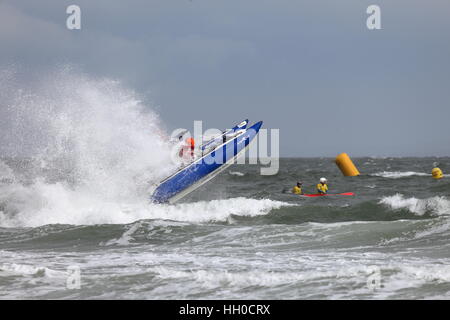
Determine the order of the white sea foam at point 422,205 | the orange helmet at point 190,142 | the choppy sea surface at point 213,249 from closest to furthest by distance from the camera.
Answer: the choppy sea surface at point 213,249 < the white sea foam at point 422,205 < the orange helmet at point 190,142

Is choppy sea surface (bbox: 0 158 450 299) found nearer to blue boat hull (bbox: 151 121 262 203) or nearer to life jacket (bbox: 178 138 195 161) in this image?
blue boat hull (bbox: 151 121 262 203)

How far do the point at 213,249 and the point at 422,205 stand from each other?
28.6ft

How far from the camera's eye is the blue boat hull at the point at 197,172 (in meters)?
16.7

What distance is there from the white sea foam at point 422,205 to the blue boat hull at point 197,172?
16.2 feet

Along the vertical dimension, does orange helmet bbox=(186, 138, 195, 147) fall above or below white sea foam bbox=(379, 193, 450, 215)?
above

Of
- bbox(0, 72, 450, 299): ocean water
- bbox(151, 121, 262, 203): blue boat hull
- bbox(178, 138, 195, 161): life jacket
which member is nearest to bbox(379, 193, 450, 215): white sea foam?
bbox(0, 72, 450, 299): ocean water

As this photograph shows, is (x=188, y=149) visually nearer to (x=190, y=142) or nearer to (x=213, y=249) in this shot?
(x=190, y=142)


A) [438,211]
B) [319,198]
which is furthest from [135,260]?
[319,198]

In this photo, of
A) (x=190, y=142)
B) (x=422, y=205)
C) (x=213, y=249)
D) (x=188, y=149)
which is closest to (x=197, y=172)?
(x=188, y=149)

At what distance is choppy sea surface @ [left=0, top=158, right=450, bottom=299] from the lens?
23.6ft

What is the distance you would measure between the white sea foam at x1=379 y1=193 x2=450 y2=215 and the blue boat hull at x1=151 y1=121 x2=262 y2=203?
16.2 ft

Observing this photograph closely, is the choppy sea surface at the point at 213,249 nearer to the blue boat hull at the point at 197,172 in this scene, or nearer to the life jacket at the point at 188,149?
the blue boat hull at the point at 197,172

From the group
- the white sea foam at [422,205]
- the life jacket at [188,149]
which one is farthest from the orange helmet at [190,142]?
the white sea foam at [422,205]
